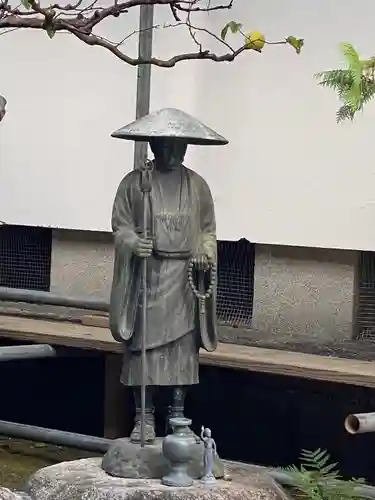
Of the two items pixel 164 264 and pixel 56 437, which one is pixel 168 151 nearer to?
pixel 164 264

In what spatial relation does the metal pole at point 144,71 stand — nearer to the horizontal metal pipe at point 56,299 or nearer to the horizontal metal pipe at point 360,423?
the horizontal metal pipe at point 56,299

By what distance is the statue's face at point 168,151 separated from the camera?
236 inches

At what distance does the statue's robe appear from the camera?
235 inches

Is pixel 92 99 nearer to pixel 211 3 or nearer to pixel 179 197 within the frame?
pixel 211 3

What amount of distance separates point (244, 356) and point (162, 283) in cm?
137

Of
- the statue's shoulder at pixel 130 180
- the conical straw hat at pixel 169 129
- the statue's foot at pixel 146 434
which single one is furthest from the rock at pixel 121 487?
the conical straw hat at pixel 169 129

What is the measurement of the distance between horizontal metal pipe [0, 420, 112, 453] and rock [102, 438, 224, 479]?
4.41 feet

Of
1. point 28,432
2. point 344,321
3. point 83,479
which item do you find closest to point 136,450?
point 83,479

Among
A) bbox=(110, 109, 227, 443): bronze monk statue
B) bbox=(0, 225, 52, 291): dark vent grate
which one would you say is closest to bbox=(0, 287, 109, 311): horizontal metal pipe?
bbox=(0, 225, 52, 291): dark vent grate

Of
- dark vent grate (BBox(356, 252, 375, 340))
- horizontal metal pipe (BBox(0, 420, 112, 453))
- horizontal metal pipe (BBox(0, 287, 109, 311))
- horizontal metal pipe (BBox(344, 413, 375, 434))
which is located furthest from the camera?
dark vent grate (BBox(356, 252, 375, 340))

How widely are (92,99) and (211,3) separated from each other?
47.0 inches

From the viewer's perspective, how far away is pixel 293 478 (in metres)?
6.34

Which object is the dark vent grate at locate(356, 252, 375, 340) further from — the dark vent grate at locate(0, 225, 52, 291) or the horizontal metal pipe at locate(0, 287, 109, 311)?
the dark vent grate at locate(0, 225, 52, 291)

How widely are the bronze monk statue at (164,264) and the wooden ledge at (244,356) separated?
932 mm
